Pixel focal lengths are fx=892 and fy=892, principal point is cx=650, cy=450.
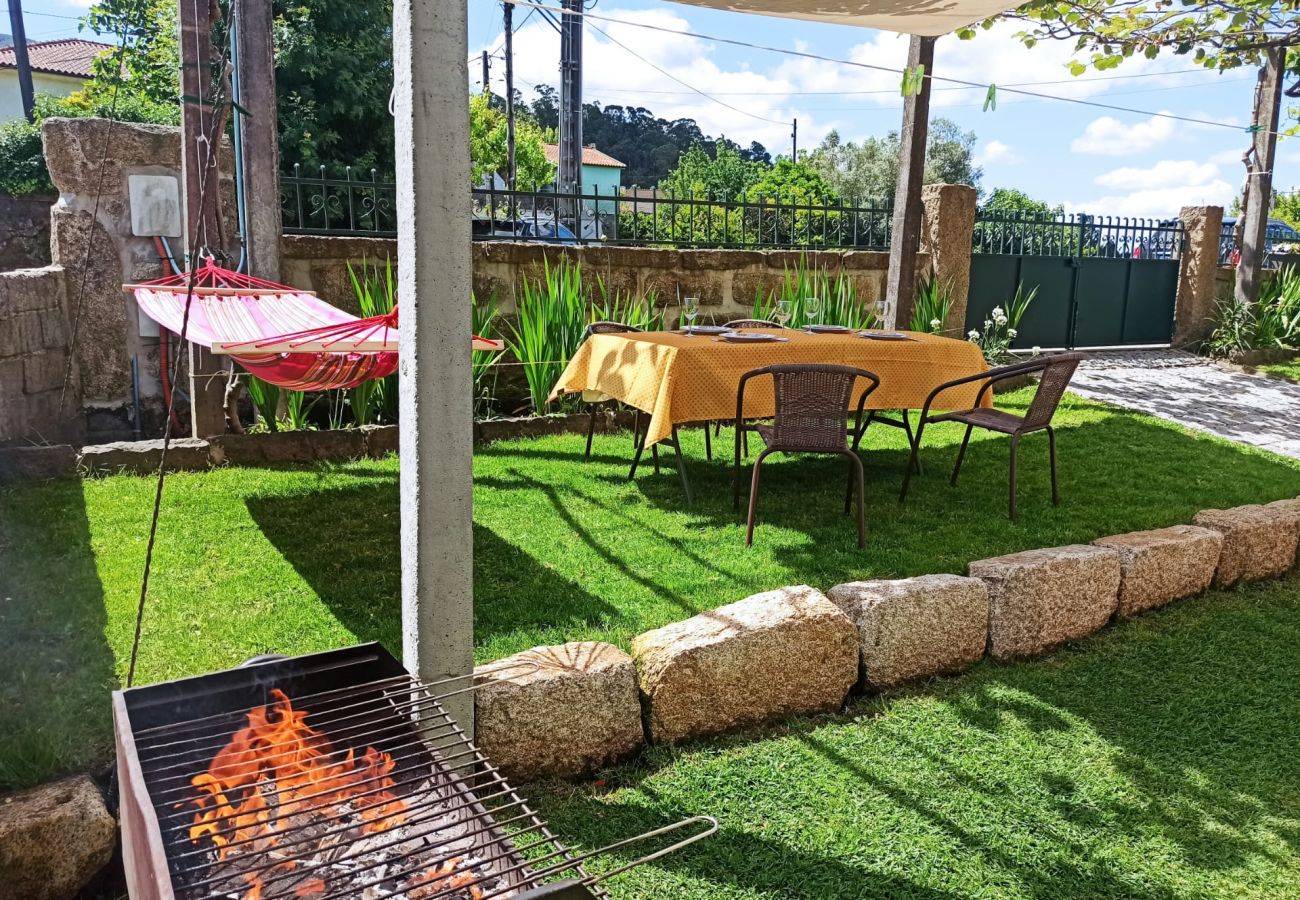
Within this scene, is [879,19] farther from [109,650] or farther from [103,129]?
[103,129]

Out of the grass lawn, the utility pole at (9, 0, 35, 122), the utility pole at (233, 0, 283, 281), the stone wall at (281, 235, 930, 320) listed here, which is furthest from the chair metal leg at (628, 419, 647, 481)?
the utility pole at (9, 0, 35, 122)

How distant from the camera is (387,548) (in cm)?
339

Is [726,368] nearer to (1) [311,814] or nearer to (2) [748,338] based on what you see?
(2) [748,338]

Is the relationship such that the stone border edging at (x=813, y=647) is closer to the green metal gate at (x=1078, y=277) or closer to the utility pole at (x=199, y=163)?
the utility pole at (x=199, y=163)

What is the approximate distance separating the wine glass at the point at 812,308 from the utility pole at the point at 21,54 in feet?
45.9

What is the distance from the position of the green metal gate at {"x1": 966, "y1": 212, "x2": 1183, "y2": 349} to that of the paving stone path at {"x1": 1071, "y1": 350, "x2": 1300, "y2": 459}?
54cm

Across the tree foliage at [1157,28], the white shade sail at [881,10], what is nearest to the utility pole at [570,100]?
the tree foliage at [1157,28]

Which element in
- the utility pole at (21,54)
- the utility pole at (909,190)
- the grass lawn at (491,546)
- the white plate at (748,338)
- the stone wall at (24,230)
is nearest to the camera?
the grass lawn at (491,546)

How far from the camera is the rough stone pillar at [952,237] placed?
7699 mm

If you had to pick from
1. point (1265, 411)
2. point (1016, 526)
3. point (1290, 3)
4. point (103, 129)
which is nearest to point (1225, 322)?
point (1265, 411)

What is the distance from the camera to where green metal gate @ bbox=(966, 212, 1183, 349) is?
935 centimetres

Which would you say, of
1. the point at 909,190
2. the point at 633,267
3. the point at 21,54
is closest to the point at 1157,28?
the point at 909,190

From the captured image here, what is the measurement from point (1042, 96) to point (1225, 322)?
18.7ft

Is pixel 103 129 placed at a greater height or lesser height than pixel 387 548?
greater
